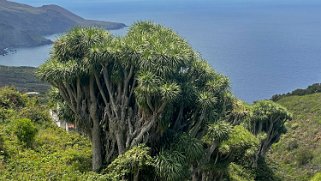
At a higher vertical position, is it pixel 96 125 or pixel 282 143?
pixel 96 125

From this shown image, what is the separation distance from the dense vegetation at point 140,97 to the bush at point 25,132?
1909 millimetres

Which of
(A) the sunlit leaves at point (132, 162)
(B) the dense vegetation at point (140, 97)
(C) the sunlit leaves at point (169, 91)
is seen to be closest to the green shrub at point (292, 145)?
(B) the dense vegetation at point (140, 97)

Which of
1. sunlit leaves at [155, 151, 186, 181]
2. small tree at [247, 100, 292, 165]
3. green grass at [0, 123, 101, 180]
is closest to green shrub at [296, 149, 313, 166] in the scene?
small tree at [247, 100, 292, 165]

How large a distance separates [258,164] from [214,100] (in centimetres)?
1479

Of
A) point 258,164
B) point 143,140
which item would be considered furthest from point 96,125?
point 258,164

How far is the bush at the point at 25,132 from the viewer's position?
2017cm

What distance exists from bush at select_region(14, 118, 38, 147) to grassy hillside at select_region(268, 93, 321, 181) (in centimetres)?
1882

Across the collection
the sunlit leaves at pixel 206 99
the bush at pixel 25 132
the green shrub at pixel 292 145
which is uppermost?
the sunlit leaves at pixel 206 99

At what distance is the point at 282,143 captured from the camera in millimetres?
43312

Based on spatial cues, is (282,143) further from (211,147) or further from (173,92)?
(173,92)

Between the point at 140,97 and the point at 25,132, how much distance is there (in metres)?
6.71

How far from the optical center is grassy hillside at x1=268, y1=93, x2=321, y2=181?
35.1m

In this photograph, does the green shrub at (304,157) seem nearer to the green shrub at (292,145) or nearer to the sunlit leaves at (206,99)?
the green shrub at (292,145)

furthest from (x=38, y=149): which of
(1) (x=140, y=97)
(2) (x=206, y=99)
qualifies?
(2) (x=206, y=99)
